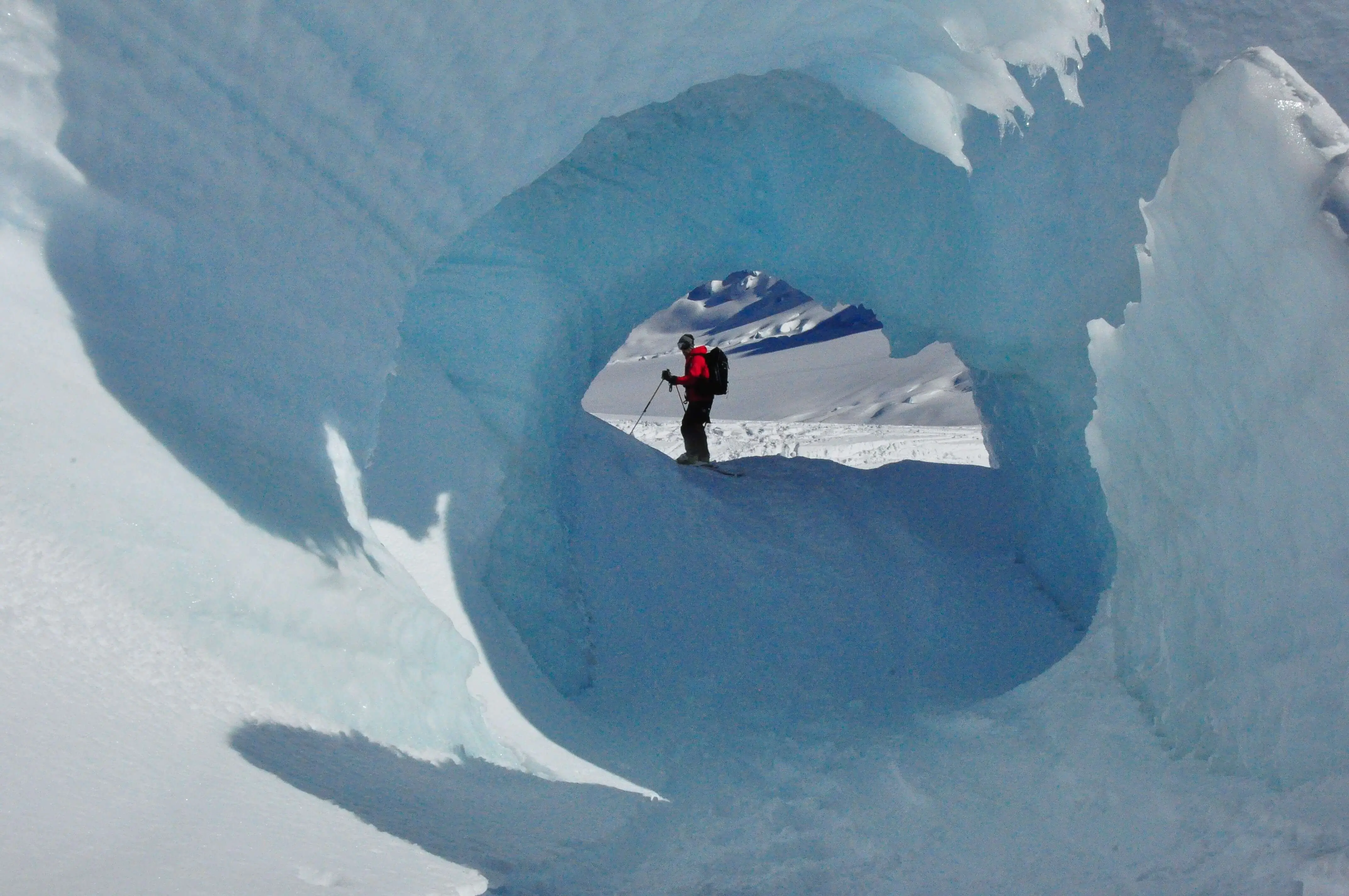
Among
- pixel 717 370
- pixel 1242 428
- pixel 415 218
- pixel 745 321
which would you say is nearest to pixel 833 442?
pixel 717 370

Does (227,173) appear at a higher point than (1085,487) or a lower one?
higher

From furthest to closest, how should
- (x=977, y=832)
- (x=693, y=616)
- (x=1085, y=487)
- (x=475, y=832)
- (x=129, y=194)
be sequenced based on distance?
(x=693, y=616)
(x=1085, y=487)
(x=977, y=832)
(x=129, y=194)
(x=475, y=832)

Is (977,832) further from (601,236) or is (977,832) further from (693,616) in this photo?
(601,236)

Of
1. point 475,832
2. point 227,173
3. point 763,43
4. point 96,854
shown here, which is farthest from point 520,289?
point 96,854

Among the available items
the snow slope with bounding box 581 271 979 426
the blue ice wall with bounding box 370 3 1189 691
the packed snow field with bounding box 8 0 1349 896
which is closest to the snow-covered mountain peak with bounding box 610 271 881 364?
the snow slope with bounding box 581 271 979 426

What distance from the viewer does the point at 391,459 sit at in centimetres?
509

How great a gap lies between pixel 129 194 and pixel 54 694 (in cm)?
149

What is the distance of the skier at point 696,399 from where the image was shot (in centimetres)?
894

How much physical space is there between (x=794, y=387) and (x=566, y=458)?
13.4 meters

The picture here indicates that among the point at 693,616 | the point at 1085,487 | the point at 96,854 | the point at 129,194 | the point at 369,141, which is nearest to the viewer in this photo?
the point at 96,854

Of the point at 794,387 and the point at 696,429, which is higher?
the point at 696,429

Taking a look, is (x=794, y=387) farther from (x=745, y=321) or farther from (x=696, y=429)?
(x=696, y=429)

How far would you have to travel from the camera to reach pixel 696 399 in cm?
895

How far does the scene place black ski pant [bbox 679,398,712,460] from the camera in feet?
29.4
